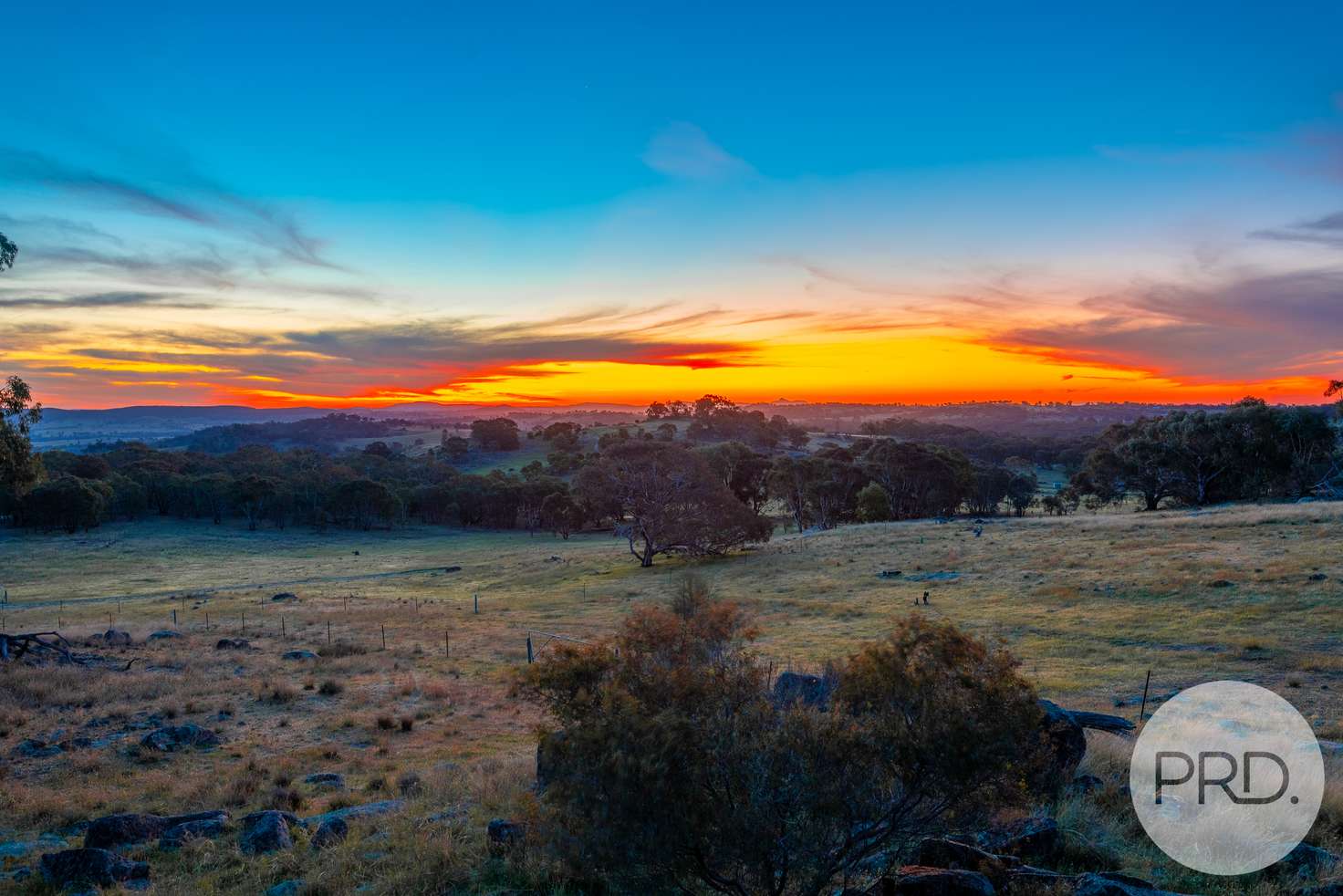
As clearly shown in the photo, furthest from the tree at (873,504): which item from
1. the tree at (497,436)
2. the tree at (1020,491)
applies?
the tree at (497,436)

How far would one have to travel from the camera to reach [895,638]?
663 cm

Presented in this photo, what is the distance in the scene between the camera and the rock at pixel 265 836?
31.8 ft

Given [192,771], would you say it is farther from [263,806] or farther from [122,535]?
[122,535]

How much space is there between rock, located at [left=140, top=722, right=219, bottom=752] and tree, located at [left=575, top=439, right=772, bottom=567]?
119 feet

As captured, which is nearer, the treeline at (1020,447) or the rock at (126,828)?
the rock at (126,828)

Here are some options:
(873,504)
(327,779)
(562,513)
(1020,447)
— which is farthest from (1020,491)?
(327,779)

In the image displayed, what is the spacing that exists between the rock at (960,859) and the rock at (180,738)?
1508cm

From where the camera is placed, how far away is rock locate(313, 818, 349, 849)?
9.77m

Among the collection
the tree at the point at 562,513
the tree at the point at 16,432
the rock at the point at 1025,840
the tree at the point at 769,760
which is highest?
the tree at the point at 16,432

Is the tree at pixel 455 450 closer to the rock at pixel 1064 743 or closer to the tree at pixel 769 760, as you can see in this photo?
the rock at pixel 1064 743

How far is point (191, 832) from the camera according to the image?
33.8 ft

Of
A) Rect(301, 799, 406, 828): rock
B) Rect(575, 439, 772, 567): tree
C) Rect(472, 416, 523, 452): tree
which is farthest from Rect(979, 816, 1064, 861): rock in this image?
Rect(472, 416, 523, 452): tree

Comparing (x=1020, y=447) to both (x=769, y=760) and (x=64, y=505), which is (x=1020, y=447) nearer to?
(x=64, y=505)

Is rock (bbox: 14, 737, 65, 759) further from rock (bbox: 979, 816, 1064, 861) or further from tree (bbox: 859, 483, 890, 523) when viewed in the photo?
tree (bbox: 859, 483, 890, 523)
